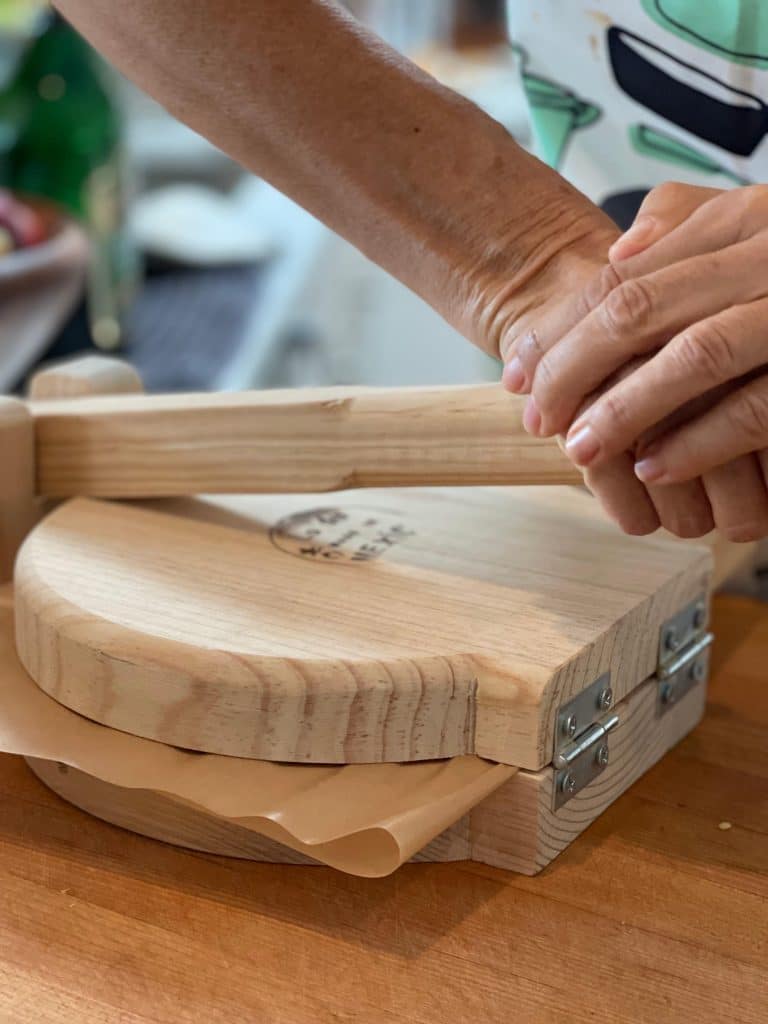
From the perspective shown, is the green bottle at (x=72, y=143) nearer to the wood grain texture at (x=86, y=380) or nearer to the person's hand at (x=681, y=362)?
the wood grain texture at (x=86, y=380)

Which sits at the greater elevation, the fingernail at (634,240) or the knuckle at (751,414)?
the fingernail at (634,240)

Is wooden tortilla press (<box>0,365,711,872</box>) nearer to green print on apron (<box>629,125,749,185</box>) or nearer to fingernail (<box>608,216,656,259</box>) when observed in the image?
fingernail (<box>608,216,656,259</box>)

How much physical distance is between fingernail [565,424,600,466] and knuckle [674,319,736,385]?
5 cm

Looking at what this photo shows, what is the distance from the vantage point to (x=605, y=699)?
1.93 ft

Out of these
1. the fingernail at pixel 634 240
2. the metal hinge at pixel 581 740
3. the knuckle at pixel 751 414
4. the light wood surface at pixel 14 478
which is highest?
the fingernail at pixel 634 240

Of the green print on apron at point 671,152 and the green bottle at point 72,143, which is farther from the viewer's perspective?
the green bottle at point 72,143

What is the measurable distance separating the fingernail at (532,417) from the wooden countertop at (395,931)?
0.59 ft

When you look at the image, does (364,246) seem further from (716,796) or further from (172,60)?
(716,796)

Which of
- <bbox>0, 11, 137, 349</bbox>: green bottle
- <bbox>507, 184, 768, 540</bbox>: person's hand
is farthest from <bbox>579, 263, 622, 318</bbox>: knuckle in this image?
<bbox>0, 11, 137, 349</bbox>: green bottle

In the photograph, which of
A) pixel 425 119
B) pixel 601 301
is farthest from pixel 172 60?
pixel 601 301

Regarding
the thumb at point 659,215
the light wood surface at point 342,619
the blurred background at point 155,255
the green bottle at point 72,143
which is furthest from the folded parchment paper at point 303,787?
the green bottle at point 72,143

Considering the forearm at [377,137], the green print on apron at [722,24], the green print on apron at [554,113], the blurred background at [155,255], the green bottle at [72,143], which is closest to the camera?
the forearm at [377,137]

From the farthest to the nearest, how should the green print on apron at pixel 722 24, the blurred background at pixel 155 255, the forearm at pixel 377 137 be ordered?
the blurred background at pixel 155 255, the green print on apron at pixel 722 24, the forearm at pixel 377 137

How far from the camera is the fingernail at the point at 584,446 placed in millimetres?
541
